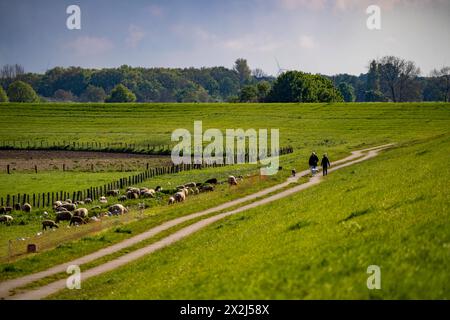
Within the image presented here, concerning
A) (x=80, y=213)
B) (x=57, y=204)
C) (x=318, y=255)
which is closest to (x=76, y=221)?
(x=80, y=213)

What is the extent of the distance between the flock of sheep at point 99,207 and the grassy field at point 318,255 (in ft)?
43.9

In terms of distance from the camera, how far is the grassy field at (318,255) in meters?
14.1

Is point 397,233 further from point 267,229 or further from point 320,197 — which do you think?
point 320,197

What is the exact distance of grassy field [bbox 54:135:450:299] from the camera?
1415cm

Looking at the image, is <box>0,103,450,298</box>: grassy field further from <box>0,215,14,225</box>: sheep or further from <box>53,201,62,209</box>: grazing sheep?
<box>53,201,62,209</box>: grazing sheep

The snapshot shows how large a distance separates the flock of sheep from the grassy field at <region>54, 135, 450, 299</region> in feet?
43.9

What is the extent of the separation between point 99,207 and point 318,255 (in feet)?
103

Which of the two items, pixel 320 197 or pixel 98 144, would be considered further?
pixel 98 144

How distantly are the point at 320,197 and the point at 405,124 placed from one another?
76315 millimetres

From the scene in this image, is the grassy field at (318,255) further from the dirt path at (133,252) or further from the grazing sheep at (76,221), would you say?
the grazing sheep at (76,221)

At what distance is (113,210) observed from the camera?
144 feet

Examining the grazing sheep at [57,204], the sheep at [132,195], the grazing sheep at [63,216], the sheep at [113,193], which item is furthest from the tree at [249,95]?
the grazing sheep at [63,216]
